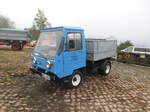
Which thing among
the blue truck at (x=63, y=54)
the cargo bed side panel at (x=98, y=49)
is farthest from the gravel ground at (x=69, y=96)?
the cargo bed side panel at (x=98, y=49)

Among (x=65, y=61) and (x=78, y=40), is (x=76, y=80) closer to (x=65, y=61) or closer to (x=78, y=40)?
(x=65, y=61)

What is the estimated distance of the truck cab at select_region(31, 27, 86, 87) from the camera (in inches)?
152

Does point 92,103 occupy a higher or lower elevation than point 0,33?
lower

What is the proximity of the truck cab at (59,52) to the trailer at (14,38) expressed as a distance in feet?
36.9

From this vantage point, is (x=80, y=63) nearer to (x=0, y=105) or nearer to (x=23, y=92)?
(x=23, y=92)

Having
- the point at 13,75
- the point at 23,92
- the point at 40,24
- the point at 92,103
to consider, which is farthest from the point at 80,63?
the point at 40,24

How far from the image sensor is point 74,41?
4.32 m

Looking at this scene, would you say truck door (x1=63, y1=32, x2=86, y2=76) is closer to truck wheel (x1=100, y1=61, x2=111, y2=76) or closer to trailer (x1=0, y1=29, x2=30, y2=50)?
truck wheel (x1=100, y1=61, x2=111, y2=76)

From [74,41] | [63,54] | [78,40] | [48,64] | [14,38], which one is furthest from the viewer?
[14,38]

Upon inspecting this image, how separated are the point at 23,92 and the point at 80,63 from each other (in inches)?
90.1

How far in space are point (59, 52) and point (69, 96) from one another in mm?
1523

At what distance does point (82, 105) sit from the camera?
11.6 ft

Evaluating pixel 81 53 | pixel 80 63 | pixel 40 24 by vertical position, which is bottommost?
pixel 80 63

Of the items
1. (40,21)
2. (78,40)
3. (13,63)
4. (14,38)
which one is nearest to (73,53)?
(78,40)
